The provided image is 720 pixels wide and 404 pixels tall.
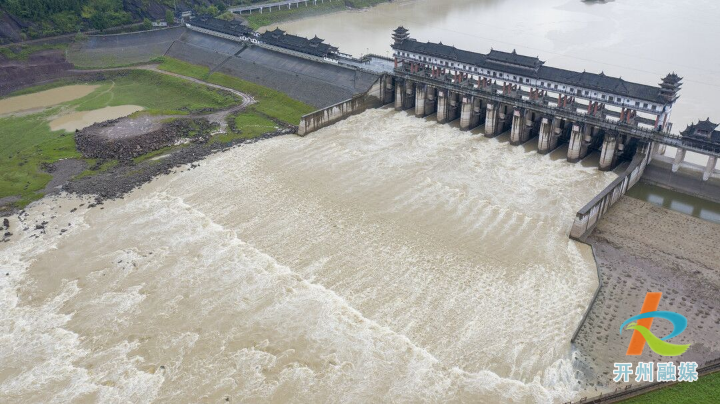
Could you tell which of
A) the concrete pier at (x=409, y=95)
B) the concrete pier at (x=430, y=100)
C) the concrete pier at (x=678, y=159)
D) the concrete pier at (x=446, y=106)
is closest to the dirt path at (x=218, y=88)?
Answer: the concrete pier at (x=409, y=95)

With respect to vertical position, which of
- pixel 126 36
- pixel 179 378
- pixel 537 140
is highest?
pixel 126 36

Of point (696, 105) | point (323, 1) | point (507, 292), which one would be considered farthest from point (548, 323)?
point (323, 1)

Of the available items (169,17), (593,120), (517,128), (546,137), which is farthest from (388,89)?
(169,17)

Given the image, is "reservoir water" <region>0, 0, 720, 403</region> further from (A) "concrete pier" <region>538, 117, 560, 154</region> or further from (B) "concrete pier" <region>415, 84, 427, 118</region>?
(B) "concrete pier" <region>415, 84, 427, 118</region>

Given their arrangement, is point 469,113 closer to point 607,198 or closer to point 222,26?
point 607,198

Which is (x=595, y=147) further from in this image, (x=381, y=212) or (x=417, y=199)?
(x=381, y=212)

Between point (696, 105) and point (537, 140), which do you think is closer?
point (537, 140)

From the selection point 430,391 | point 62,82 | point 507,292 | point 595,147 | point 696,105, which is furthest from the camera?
point 62,82

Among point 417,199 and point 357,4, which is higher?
point 357,4
